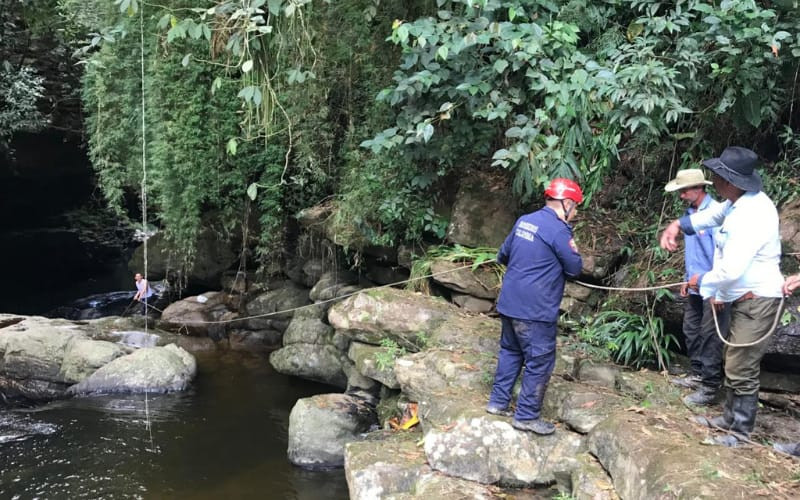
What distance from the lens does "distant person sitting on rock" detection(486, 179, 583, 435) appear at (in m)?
3.75

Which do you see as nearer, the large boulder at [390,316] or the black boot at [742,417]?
the black boot at [742,417]

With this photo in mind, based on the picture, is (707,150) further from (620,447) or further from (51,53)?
(51,53)

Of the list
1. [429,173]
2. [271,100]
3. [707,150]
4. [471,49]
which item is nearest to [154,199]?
[271,100]

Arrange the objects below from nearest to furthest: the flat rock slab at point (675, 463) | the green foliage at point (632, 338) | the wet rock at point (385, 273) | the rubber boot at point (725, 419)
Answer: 1. the flat rock slab at point (675, 463)
2. the rubber boot at point (725, 419)
3. the green foliage at point (632, 338)
4. the wet rock at point (385, 273)

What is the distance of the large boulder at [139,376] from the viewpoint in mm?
7449

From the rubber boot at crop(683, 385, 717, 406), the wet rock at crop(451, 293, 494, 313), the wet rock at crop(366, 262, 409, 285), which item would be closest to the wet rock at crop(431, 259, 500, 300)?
the wet rock at crop(451, 293, 494, 313)

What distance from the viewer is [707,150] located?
5.34m

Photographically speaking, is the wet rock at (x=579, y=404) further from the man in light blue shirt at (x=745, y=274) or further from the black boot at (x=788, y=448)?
the black boot at (x=788, y=448)

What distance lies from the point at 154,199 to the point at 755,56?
813 centimetres

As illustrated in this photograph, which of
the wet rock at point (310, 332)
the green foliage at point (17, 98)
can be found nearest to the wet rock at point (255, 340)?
the wet rock at point (310, 332)

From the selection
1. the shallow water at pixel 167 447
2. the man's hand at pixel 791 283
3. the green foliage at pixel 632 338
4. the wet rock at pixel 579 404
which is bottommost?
the shallow water at pixel 167 447

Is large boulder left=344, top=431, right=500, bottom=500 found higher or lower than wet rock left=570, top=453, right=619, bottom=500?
lower

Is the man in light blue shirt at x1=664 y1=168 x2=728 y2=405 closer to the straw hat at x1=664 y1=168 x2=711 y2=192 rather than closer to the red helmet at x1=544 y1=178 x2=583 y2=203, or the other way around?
the straw hat at x1=664 y1=168 x2=711 y2=192

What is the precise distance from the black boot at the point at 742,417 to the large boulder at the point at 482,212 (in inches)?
122
